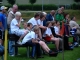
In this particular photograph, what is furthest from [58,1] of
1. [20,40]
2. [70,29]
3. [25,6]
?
[20,40]

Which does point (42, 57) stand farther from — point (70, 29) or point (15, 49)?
point (70, 29)

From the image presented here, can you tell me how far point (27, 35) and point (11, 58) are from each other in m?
1.10

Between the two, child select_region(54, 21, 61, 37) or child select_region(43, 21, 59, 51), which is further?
child select_region(54, 21, 61, 37)

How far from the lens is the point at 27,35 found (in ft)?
40.3

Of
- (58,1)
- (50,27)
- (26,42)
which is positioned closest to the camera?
(26,42)

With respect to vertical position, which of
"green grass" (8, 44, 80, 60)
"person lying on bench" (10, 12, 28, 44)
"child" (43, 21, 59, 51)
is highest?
"person lying on bench" (10, 12, 28, 44)

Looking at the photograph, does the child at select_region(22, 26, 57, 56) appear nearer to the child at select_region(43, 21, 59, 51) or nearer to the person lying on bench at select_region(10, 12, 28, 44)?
the person lying on bench at select_region(10, 12, 28, 44)

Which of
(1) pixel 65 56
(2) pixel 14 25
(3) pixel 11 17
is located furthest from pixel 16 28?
(1) pixel 65 56

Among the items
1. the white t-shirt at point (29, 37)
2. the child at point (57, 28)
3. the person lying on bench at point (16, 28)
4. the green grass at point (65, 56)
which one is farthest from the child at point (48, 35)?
the white t-shirt at point (29, 37)

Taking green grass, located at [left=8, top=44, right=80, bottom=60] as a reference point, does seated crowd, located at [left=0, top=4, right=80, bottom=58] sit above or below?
above

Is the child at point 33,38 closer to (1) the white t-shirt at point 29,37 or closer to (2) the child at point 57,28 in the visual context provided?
(1) the white t-shirt at point 29,37

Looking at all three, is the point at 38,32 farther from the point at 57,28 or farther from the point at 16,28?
the point at 57,28

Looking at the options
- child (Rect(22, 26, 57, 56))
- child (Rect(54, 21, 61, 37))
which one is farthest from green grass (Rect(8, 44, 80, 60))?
child (Rect(54, 21, 61, 37))

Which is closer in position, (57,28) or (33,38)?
(33,38)
